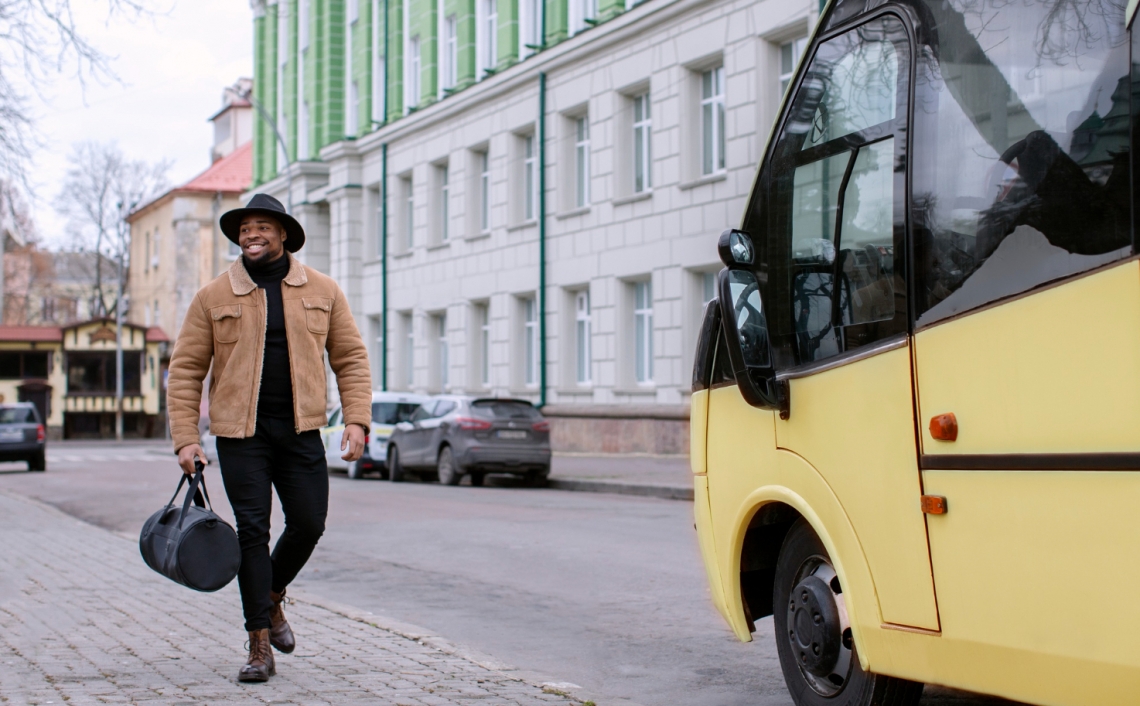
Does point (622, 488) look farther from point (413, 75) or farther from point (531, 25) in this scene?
point (413, 75)

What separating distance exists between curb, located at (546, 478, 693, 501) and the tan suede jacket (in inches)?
534

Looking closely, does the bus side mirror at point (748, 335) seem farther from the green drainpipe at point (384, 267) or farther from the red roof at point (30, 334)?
the red roof at point (30, 334)

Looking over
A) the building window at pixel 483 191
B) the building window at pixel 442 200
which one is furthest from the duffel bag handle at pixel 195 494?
the building window at pixel 442 200

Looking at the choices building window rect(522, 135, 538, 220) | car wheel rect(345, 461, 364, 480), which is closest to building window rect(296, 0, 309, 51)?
building window rect(522, 135, 538, 220)

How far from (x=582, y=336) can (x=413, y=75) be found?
1275cm

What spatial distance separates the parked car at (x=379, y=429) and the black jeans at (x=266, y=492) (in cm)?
2000

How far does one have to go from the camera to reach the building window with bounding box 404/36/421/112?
40816mm

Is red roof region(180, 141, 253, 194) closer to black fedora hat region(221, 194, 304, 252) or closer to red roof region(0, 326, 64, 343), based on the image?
red roof region(0, 326, 64, 343)

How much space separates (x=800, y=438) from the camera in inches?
187

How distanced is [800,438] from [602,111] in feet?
86.6

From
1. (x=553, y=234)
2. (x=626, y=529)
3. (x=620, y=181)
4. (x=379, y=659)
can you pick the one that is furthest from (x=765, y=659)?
(x=553, y=234)

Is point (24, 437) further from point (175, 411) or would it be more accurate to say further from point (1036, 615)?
point (1036, 615)

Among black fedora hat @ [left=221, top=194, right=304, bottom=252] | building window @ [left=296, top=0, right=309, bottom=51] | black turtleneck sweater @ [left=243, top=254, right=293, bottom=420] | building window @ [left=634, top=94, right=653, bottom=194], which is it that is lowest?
black turtleneck sweater @ [left=243, top=254, right=293, bottom=420]

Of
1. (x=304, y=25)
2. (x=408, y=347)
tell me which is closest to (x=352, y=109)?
(x=304, y=25)
